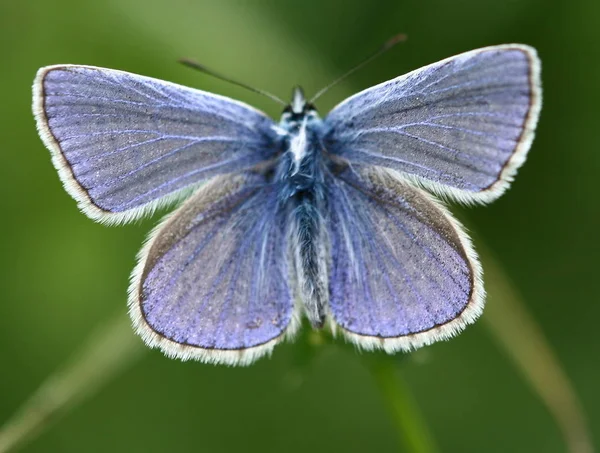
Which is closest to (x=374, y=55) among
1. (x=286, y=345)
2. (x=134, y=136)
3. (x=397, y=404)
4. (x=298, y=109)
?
(x=298, y=109)

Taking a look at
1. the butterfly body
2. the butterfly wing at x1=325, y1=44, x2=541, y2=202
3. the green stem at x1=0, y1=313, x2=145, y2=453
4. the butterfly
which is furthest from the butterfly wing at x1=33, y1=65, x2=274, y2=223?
the green stem at x1=0, y1=313, x2=145, y2=453

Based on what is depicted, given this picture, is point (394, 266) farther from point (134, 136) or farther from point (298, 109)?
point (134, 136)

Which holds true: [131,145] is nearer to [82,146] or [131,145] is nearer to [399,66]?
[82,146]

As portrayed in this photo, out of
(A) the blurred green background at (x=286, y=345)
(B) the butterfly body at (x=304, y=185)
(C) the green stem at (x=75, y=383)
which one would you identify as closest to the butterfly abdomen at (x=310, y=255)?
(B) the butterfly body at (x=304, y=185)

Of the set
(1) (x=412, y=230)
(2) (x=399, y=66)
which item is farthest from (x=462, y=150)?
(2) (x=399, y=66)

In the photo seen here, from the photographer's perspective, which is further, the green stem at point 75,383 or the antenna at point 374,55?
the antenna at point 374,55

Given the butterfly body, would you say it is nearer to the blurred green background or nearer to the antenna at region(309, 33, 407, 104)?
the antenna at region(309, 33, 407, 104)

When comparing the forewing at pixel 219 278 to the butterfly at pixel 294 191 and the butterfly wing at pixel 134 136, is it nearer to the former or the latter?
the butterfly at pixel 294 191
